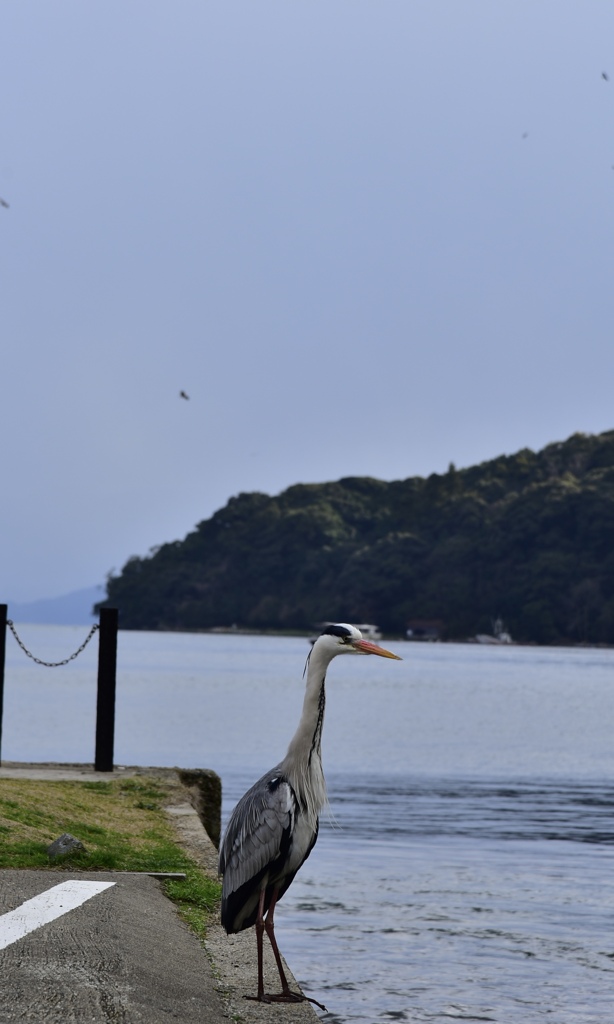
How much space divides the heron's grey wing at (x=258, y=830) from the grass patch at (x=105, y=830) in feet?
5.59

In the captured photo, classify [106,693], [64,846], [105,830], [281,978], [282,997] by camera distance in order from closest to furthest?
[282,997], [281,978], [64,846], [105,830], [106,693]

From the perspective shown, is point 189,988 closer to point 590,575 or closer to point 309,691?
point 309,691

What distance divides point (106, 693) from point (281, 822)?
9768mm

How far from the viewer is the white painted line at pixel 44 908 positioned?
7364mm

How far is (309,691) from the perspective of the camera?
6984 millimetres

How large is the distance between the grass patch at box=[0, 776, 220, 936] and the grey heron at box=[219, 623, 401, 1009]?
158 centimetres

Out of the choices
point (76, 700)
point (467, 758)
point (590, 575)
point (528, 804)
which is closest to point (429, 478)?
point (590, 575)

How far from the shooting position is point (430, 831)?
22391mm

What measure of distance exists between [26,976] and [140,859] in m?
4.05

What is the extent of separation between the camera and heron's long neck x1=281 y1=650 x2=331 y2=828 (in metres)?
6.95

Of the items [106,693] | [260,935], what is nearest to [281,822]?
[260,935]

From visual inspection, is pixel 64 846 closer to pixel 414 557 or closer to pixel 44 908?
pixel 44 908

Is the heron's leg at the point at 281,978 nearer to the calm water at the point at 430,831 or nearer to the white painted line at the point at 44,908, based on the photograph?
the white painted line at the point at 44,908

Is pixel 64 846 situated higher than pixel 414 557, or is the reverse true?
pixel 414 557
